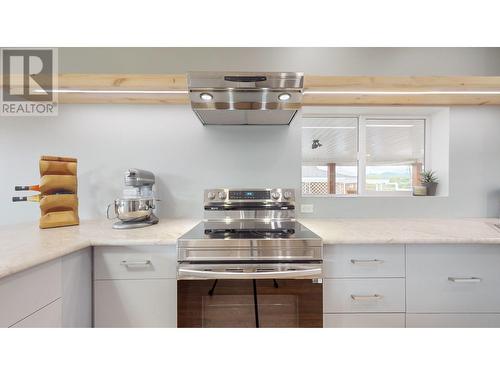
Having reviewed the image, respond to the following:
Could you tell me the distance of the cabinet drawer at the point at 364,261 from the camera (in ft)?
4.25

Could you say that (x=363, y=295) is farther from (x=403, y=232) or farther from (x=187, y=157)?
(x=187, y=157)

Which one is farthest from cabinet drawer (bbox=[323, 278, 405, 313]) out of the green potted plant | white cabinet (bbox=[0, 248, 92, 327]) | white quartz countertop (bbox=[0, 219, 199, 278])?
white cabinet (bbox=[0, 248, 92, 327])

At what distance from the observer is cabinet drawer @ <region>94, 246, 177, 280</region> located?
128 cm

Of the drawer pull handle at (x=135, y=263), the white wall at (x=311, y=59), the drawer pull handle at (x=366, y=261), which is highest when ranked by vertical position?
the white wall at (x=311, y=59)

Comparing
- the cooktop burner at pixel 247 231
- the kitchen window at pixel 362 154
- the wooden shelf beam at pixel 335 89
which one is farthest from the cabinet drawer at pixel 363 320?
the wooden shelf beam at pixel 335 89

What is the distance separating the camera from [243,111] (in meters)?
1.64

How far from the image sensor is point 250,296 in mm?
1252

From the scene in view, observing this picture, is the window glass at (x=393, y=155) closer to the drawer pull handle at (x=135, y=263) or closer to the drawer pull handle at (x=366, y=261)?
the drawer pull handle at (x=366, y=261)

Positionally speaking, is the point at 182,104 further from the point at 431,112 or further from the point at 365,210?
the point at 431,112

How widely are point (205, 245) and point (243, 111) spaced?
0.91 m

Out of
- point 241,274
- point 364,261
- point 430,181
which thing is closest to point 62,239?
point 241,274

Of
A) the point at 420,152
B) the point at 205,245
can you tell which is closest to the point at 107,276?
the point at 205,245

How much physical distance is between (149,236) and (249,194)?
782 millimetres

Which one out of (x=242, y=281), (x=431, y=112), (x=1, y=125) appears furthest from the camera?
(x=431, y=112)
